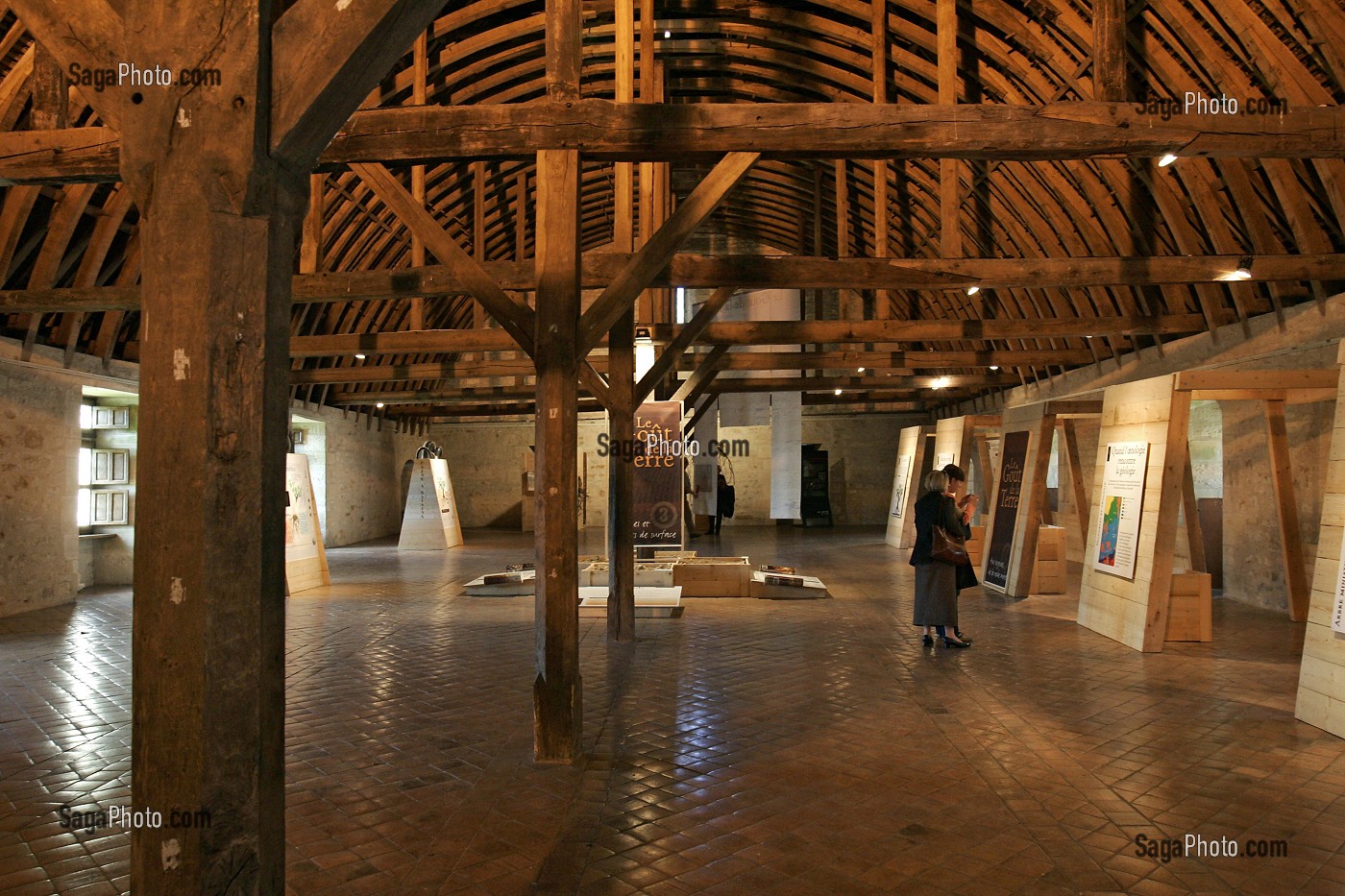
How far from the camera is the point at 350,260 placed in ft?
39.0

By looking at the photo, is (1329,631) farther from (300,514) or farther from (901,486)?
(901,486)

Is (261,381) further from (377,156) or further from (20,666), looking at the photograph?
(20,666)

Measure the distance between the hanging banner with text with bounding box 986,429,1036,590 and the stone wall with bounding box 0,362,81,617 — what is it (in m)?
11.7

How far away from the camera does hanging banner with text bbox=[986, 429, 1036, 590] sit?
10.4 m

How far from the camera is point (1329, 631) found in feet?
16.4

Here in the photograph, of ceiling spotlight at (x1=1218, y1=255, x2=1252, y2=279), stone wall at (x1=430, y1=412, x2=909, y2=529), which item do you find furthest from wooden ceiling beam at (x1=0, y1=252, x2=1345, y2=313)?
stone wall at (x1=430, y1=412, x2=909, y2=529)

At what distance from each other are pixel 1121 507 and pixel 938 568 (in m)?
1.89

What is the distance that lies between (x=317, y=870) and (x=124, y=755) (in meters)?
2.15

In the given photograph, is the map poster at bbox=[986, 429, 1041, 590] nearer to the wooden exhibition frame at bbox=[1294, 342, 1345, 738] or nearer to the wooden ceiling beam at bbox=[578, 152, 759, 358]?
the wooden exhibition frame at bbox=[1294, 342, 1345, 738]

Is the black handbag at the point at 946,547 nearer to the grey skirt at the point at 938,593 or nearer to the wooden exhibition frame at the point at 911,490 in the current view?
the grey skirt at the point at 938,593

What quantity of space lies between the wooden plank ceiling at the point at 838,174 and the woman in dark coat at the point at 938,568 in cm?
190

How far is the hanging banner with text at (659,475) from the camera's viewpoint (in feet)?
30.1

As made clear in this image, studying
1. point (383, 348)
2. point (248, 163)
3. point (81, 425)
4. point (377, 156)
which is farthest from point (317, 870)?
point (81, 425)

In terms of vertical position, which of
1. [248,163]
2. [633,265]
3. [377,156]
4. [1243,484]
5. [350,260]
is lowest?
[1243,484]
